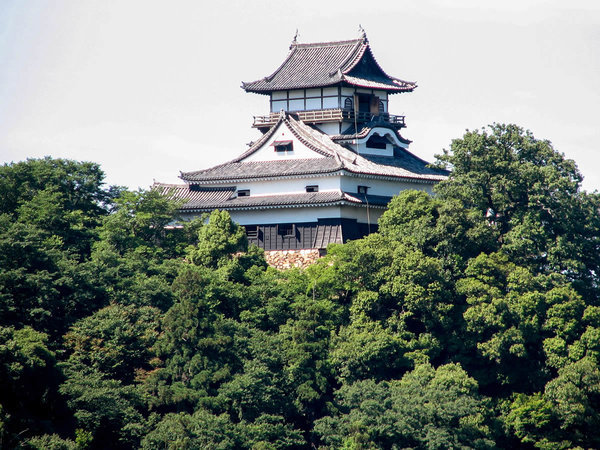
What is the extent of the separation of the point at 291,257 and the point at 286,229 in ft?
3.98

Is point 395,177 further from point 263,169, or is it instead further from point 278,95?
point 278,95

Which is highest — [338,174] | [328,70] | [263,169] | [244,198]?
[328,70]

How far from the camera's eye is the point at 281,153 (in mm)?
40781

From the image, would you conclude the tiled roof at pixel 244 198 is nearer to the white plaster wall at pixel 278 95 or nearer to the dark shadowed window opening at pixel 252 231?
the dark shadowed window opening at pixel 252 231

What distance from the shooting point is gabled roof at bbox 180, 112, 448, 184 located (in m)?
39.1

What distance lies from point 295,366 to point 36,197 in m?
10.3

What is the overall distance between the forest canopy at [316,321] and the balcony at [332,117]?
23.8 ft

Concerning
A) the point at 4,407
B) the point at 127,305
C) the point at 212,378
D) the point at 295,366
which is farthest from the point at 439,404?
the point at 4,407

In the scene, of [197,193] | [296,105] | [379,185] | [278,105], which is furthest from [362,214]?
[278,105]

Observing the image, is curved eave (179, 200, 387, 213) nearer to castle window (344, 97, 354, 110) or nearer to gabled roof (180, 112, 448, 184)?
gabled roof (180, 112, 448, 184)

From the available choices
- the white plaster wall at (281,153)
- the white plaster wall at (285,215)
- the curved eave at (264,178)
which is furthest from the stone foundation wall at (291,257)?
the white plaster wall at (281,153)

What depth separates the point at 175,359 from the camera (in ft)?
102

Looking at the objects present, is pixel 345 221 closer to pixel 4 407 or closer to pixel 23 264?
pixel 23 264

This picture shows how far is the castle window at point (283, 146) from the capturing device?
133ft
